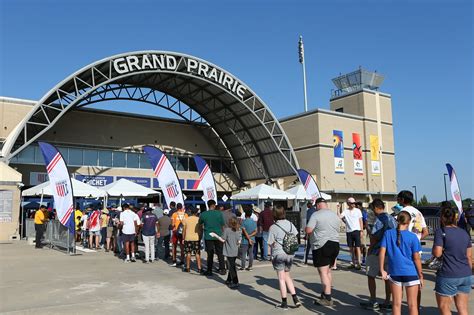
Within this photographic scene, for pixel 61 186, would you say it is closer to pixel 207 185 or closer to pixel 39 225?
pixel 39 225

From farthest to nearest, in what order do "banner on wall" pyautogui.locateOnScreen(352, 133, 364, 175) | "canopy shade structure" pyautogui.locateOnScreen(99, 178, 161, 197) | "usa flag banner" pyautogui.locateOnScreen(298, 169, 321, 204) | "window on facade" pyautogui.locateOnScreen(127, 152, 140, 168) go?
"banner on wall" pyautogui.locateOnScreen(352, 133, 364, 175)
"window on facade" pyautogui.locateOnScreen(127, 152, 140, 168)
"usa flag banner" pyautogui.locateOnScreen(298, 169, 321, 204)
"canopy shade structure" pyautogui.locateOnScreen(99, 178, 161, 197)

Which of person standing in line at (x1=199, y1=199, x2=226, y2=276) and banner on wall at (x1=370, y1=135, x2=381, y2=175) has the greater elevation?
banner on wall at (x1=370, y1=135, x2=381, y2=175)

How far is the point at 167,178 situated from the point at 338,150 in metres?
19.5

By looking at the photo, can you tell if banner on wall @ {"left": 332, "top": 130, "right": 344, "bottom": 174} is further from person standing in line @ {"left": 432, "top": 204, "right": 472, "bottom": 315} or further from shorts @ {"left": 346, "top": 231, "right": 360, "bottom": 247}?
person standing in line @ {"left": 432, "top": 204, "right": 472, "bottom": 315}

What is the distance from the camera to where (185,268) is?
10484 mm

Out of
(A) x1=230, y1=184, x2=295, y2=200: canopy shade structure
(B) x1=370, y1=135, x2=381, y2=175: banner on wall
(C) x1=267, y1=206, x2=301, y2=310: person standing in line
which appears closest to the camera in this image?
(C) x1=267, y1=206, x2=301, y2=310: person standing in line

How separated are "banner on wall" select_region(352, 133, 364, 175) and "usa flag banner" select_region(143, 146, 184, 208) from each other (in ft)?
68.6

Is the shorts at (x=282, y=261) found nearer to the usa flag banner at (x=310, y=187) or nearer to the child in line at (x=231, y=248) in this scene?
the child in line at (x=231, y=248)

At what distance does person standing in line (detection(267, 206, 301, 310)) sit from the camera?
678 cm

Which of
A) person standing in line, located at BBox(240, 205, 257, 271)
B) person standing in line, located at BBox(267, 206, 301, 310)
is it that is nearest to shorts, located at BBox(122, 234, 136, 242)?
person standing in line, located at BBox(240, 205, 257, 271)

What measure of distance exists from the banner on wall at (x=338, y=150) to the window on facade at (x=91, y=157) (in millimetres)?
17111

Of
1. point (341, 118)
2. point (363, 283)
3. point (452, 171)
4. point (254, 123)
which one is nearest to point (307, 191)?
point (452, 171)

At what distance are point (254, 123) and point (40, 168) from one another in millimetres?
14556

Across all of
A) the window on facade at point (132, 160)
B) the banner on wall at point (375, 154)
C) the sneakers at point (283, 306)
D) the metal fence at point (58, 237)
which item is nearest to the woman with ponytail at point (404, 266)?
the sneakers at point (283, 306)
